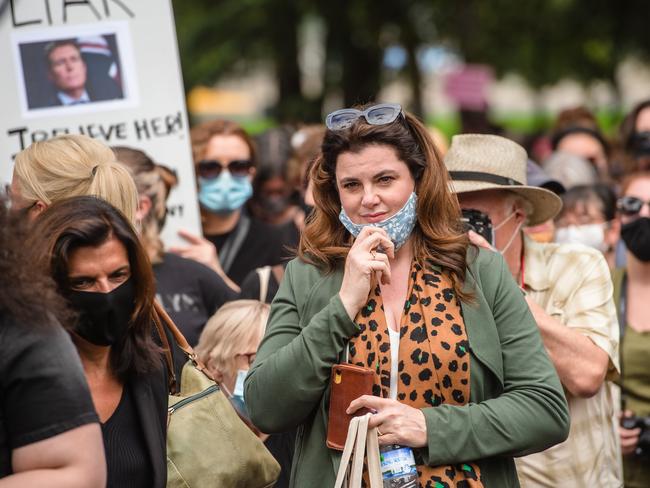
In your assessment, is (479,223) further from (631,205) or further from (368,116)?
(631,205)

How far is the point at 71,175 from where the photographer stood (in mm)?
4176

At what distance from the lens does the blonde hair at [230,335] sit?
4.76 meters

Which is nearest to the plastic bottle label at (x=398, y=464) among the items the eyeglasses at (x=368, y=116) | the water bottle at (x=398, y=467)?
the water bottle at (x=398, y=467)

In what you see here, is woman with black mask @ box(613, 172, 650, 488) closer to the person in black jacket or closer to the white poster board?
the white poster board

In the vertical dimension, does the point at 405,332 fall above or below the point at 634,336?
above

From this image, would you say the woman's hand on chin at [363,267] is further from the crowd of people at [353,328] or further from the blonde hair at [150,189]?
the blonde hair at [150,189]

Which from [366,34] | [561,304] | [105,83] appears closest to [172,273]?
[105,83]

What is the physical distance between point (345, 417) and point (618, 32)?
19336 millimetres

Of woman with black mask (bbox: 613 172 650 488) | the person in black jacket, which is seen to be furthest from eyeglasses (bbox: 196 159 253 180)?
the person in black jacket

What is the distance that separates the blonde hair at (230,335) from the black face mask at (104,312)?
4.54 feet

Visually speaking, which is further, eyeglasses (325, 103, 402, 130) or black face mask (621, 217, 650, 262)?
black face mask (621, 217, 650, 262)

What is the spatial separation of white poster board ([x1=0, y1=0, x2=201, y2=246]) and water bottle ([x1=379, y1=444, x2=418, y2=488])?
2.81 meters

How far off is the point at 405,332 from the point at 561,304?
1.23m

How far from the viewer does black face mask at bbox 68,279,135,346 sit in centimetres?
326
